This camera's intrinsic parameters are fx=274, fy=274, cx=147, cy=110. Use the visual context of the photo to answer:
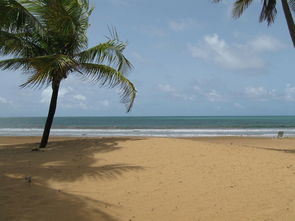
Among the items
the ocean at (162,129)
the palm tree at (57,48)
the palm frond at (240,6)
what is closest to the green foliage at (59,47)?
the palm tree at (57,48)

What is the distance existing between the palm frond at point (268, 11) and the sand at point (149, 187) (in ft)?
22.9

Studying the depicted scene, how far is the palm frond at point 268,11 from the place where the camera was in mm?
11781

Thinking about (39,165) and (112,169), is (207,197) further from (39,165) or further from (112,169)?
(39,165)

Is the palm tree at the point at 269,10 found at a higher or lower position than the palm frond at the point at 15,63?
higher

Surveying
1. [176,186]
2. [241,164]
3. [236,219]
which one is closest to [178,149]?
[241,164]

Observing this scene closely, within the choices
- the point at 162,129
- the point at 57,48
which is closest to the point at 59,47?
the point at 57,48

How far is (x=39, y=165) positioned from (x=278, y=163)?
5.97 m

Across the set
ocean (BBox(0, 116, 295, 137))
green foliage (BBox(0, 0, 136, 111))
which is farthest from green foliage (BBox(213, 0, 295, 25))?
ocean (BBox(0, 116, 295, 137))

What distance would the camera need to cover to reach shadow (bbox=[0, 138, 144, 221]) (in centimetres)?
365

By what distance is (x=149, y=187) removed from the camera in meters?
4.95

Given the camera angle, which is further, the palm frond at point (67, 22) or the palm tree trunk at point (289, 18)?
the palm tree trunk at point (289, 18)

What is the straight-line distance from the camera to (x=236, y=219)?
3.67 metres

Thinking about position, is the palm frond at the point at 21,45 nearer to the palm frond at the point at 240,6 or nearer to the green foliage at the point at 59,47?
the green foliage at the point at 59,47

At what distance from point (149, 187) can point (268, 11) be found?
409 inches
